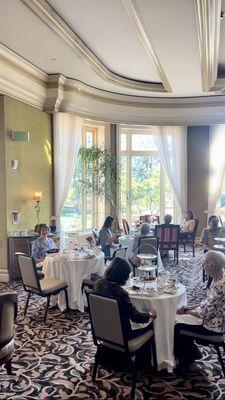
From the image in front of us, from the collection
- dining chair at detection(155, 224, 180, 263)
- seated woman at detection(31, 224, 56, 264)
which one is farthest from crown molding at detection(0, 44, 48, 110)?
dining chair at detection(155, 224, 180, 263)

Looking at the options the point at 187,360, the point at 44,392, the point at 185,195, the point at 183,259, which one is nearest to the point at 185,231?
the point at 183,259

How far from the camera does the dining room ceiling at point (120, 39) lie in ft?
16.7

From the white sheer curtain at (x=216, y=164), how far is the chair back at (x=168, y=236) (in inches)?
114

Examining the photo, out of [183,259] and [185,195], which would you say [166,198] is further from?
[183,259]

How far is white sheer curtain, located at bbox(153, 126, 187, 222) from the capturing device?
452 inches

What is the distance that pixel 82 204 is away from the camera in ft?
35.4

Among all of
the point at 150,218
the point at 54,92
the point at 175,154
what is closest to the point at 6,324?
the point at 54,92

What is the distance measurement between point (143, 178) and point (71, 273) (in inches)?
261

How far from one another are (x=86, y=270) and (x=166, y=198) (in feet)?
21.6

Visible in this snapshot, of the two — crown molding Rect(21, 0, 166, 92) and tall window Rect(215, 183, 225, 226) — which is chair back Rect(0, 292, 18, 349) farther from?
tall window Rect(215, 183, 225, 226)

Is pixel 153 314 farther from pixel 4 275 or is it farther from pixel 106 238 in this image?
pixel 4 275

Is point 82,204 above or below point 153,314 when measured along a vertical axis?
above

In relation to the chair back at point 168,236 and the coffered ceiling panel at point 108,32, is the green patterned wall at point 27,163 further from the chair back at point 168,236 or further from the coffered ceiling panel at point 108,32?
the chair back at point 168,236

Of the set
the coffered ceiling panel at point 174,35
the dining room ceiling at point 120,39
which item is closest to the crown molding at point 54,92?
the dining room ceiling at point 120,39
